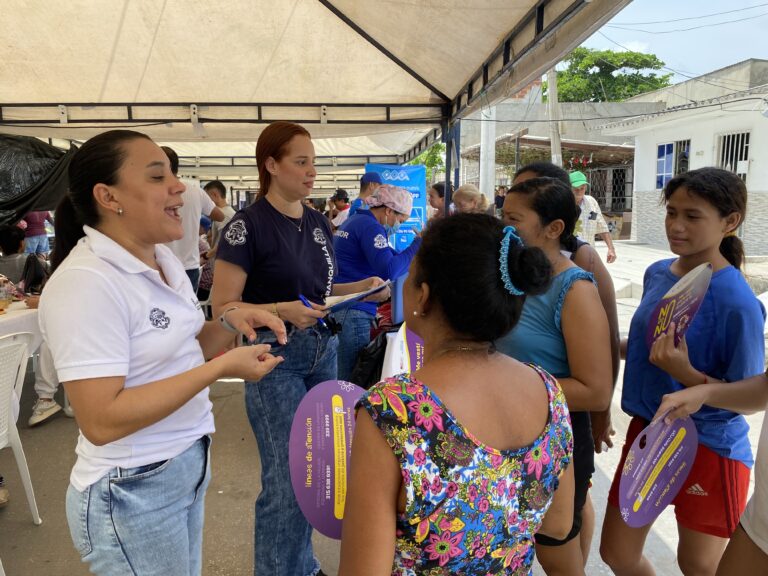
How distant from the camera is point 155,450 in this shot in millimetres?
1191

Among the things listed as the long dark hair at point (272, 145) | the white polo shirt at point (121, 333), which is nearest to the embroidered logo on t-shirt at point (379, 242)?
the long dark hair at point (272, 145)

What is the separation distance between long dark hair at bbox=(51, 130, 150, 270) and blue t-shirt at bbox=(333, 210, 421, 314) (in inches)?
66.8

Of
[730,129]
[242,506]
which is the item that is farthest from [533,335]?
[730,129]

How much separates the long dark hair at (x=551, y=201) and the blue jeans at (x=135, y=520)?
4.15 feet

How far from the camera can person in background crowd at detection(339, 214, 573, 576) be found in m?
0.83

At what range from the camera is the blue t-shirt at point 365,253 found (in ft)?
9.52

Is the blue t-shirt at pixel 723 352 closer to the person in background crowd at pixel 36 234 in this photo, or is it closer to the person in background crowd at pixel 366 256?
the person in background crowd at pixel 366 256

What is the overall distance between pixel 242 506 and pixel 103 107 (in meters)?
4.27

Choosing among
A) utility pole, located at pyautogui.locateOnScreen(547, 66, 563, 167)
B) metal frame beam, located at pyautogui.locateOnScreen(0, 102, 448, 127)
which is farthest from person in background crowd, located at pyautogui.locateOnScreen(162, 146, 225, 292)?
utility pole, located at pyautogui.locateOnScreen(547, 66, 563, 167)

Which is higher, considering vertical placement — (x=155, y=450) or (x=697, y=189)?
(x=697, y=189)

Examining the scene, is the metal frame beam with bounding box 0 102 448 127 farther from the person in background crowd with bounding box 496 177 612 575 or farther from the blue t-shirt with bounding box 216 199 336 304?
the person in background crowd with bounding box 496 177 612 575

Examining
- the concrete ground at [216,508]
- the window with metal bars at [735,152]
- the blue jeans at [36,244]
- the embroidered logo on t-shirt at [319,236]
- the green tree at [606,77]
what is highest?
the green tree at [606,77]

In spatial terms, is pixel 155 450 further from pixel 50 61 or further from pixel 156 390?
pixel 50 61

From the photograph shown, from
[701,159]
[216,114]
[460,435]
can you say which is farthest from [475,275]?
[701,159]
